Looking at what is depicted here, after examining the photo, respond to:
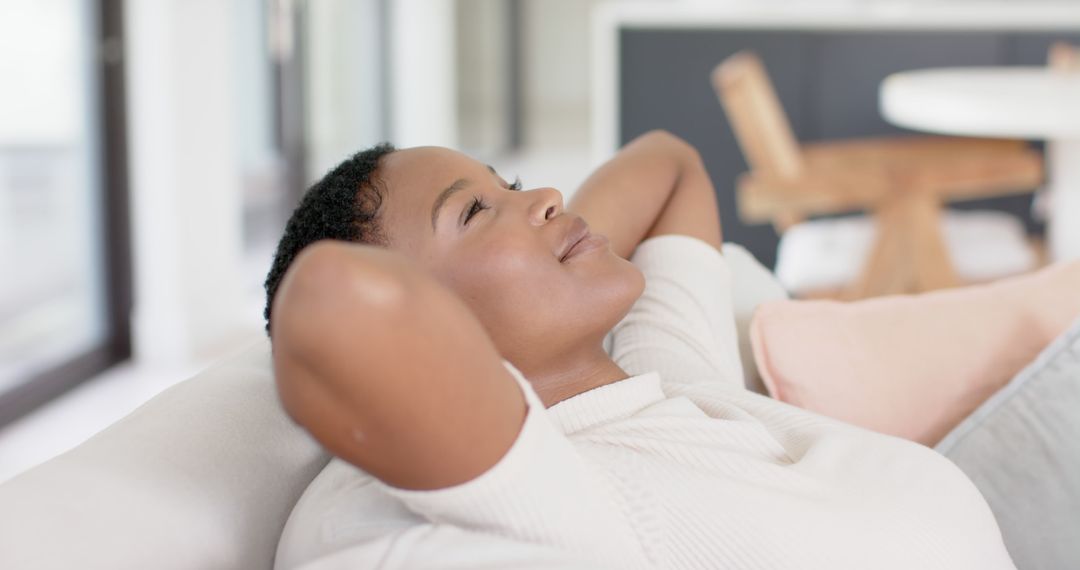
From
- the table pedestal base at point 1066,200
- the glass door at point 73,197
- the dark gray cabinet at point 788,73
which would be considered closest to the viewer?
the table pedestal base at point 1066,200

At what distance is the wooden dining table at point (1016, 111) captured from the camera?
106 inches

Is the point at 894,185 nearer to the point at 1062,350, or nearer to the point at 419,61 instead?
the point at 1062,350

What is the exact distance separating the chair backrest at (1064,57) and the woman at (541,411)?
2.80 m

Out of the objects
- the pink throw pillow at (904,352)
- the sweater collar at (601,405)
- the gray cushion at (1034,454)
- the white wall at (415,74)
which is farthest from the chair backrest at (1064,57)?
the white wall at (415,74)

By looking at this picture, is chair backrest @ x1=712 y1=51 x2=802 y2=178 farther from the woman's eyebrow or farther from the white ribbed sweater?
the woman's eyebrow

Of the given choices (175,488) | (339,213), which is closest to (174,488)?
(175,488)

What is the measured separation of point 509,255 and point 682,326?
1.21 ft

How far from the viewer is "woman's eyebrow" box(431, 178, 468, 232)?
98cm

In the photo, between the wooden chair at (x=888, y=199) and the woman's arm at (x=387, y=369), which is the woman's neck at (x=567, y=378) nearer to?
the woman's arm at (x=387, y=369)

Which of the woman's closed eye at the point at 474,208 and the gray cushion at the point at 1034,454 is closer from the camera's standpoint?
the woman's closed eye at the point at 474,208

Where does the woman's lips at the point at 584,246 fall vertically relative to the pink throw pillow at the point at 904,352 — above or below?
above

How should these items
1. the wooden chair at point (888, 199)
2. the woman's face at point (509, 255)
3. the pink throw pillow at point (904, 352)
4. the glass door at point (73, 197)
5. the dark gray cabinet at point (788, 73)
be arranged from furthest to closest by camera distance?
the dark gray cabinet at point (788, 73)
the glass door at point (73, 197)
the wooden chair at point (888, 199)
the pink throw pillow at point (904, 352)
the woman's face at point (509, 255)

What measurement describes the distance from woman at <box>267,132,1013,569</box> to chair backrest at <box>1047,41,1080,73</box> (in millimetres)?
2798

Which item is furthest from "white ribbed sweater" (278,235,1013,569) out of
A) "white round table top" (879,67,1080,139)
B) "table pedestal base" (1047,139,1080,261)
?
"table pedestal base" (1047,139,1080,261)
